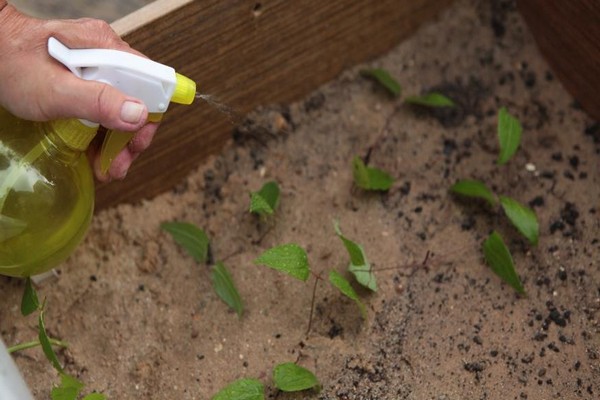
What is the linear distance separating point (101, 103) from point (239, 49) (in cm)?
39

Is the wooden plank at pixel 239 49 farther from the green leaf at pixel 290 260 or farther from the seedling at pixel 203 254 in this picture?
the green leaf at pixel 290 260

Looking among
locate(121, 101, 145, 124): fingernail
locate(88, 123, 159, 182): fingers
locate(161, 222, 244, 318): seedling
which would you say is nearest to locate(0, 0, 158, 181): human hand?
locate(121, 101, 145, 124): fingernail

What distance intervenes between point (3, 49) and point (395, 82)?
2.03 ft

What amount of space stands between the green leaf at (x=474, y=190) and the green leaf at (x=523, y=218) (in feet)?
0.12

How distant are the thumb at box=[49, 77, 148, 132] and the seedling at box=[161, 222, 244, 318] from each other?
34 cm

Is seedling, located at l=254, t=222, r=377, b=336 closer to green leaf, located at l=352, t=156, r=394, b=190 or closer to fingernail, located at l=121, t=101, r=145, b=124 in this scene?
green leaf, located at l=352, t=156, r=394, b=190

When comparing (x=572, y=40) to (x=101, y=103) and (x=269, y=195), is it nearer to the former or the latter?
(x=269, y=195)

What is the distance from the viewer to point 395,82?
1380mm

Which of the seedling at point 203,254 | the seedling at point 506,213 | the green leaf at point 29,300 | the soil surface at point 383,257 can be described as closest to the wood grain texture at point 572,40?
the soil surface at point 383,257

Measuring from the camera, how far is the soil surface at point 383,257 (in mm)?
1139

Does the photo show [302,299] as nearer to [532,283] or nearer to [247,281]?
[247,281]

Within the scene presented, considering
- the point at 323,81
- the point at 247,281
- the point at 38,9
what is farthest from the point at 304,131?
the point at 38,9

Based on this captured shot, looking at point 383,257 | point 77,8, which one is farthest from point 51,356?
point 77,8

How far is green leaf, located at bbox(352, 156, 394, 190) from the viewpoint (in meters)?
1.26
